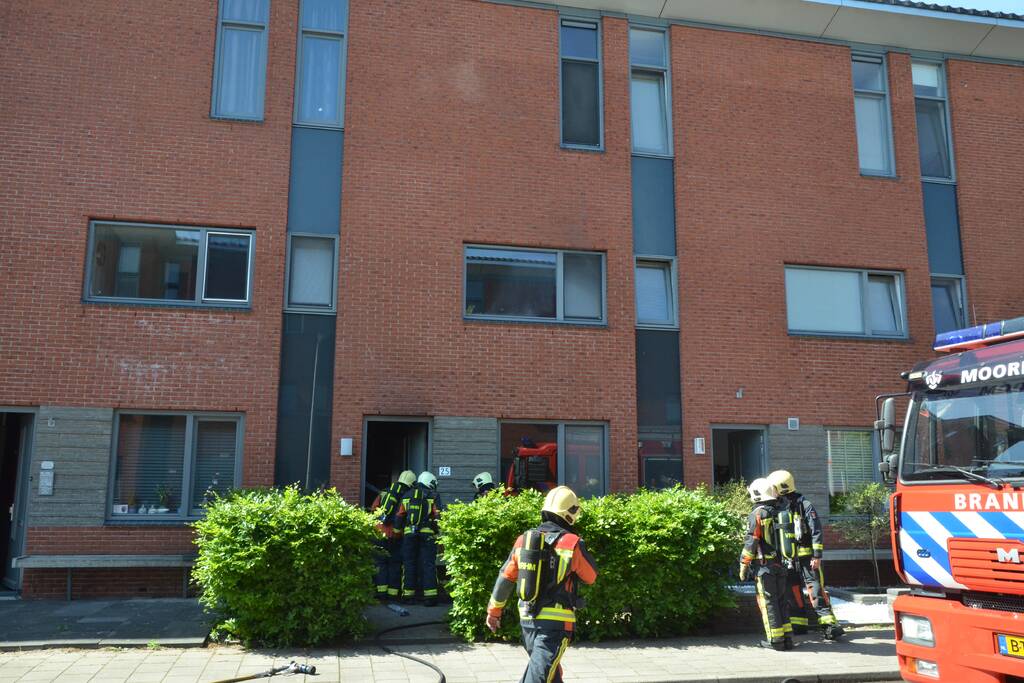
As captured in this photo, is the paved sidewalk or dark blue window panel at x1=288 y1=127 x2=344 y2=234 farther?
dark blue window panel at x1=288 y1=127 x2=344 y2=234

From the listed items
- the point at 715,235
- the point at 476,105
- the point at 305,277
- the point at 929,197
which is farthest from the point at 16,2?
the point at 929,197

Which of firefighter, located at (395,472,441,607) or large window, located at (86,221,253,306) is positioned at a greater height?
large window, located at (86,221,253,306)

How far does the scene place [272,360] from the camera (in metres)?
12.1

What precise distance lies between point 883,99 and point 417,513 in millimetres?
10972

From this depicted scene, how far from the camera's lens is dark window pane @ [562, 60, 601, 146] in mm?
13859

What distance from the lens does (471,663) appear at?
8242 mm

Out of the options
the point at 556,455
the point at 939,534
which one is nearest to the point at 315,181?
the point at 556,455

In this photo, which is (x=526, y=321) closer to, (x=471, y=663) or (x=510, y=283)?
(x=510, y=283)

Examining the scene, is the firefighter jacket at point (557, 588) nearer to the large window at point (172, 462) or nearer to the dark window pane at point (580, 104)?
the large window at point (172, 462)

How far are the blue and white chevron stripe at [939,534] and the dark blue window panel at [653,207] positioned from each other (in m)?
7.62

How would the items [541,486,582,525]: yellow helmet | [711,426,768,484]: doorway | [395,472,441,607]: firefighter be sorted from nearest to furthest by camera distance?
[541,486,582,525]: yellow helmet, [395,472,441,607]: firefighter, [711,426,768,484]: doorway

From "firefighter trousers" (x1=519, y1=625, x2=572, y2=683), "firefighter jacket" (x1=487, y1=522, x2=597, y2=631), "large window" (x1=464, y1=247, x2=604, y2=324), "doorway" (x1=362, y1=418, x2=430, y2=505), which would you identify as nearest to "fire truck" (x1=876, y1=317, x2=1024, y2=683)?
"firefighter jacket" (x1=487, y1=522, x2=597, y2=631)

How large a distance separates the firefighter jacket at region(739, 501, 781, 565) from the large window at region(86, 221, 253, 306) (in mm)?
7522

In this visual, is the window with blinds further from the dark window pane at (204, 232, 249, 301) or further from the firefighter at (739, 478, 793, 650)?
the dark window pane at (204, 232, 249, 301)
